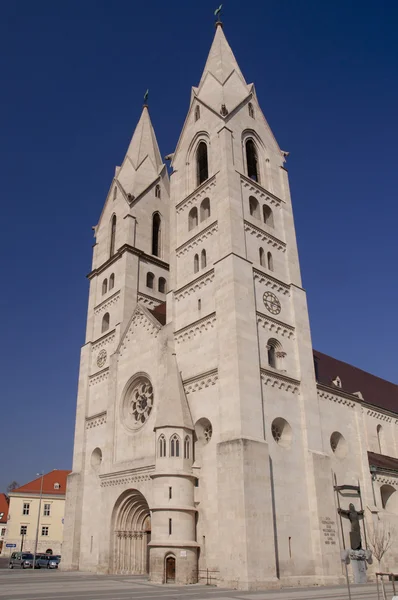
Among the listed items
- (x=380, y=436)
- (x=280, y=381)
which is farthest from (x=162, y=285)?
(x=380, y=436)

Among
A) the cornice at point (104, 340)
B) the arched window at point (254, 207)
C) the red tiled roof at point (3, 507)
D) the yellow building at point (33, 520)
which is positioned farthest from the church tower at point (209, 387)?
the red tiled roof at point (3, 507)

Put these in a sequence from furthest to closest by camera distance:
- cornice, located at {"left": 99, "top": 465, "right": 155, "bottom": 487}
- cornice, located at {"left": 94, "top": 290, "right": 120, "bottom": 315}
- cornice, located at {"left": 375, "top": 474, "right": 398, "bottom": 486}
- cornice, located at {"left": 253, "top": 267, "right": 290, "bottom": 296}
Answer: cornice, located at {"left": 94, "top": 290, "right": 120, "bottom": 315}
cornice, located at {"left": 375, "top": 474, "right": 398, "bottom": 486}
cornice, located at {"left": 253, "top": 267, "right": 290, "bottom": 296}
cornice, located at {"left": 99, "top": 465, "right": 155, "bottom": 487}

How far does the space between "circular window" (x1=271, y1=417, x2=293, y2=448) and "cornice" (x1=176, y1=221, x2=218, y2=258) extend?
34.1ft

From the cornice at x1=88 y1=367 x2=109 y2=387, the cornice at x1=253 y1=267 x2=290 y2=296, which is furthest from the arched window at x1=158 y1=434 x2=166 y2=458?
the cornice at x1=88 y1=367 x2=109 y2=387

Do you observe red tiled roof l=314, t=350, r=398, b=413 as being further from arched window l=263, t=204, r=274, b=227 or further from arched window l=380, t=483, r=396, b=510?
arched window l=263, t=204, r=274, b=227

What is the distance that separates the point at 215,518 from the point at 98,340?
1604cm

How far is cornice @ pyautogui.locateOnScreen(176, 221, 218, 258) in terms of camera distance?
2677cm

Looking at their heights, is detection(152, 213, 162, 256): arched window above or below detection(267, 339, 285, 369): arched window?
above

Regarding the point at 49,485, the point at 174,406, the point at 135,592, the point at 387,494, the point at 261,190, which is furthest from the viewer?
the point at 49,485

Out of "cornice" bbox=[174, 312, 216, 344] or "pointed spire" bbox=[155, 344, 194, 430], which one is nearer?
"pointed spire" bbox=[155, 344, 194, 430]

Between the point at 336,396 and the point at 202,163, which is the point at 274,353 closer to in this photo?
the point at 336,396

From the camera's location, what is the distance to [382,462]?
27.9 meters

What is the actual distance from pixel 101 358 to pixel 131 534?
11.2 m

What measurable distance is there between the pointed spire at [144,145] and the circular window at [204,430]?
911 inches
